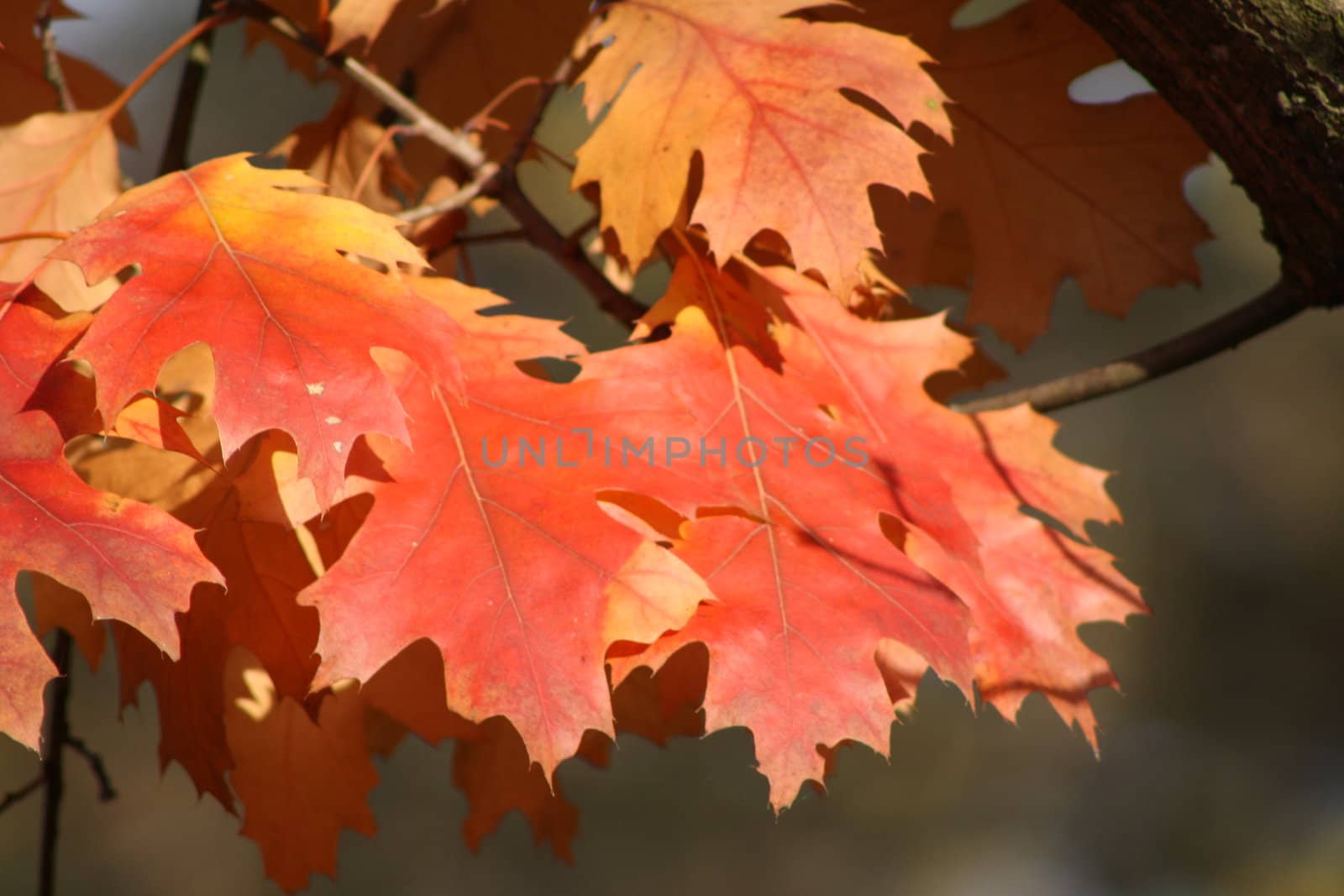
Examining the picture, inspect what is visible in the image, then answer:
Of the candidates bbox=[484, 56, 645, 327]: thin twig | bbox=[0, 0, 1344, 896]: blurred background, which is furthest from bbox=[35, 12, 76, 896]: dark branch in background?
bbox=[0, 0, 1344, 896]: blurred background

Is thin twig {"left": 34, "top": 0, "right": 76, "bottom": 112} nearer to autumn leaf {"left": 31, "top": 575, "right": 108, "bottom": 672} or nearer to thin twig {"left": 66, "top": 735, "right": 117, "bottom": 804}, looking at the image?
autumn leaf {"left": 31, "top": 575, "right": 108, "bottom": 672}

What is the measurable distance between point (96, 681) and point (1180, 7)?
4305mm

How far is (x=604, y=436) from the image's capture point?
626mm

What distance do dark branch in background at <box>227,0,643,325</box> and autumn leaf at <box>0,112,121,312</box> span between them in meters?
0.15

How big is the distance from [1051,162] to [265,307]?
628 millimetres

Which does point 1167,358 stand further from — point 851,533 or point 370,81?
point 370,81

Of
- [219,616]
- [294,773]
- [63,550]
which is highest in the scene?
[63,550]

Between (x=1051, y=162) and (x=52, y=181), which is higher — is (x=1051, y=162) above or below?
above

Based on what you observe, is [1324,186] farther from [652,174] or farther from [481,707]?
[481,707]

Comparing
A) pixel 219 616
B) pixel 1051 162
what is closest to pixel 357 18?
pixel 219 616

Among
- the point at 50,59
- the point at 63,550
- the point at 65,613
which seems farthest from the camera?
the point at 50,59

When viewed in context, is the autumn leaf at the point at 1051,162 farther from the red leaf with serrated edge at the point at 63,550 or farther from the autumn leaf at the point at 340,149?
the red leaf with serrated edge at the point at 63,550

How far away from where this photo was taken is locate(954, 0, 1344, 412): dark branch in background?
2.22 feet

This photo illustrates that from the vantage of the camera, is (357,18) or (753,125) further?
(357,18)
